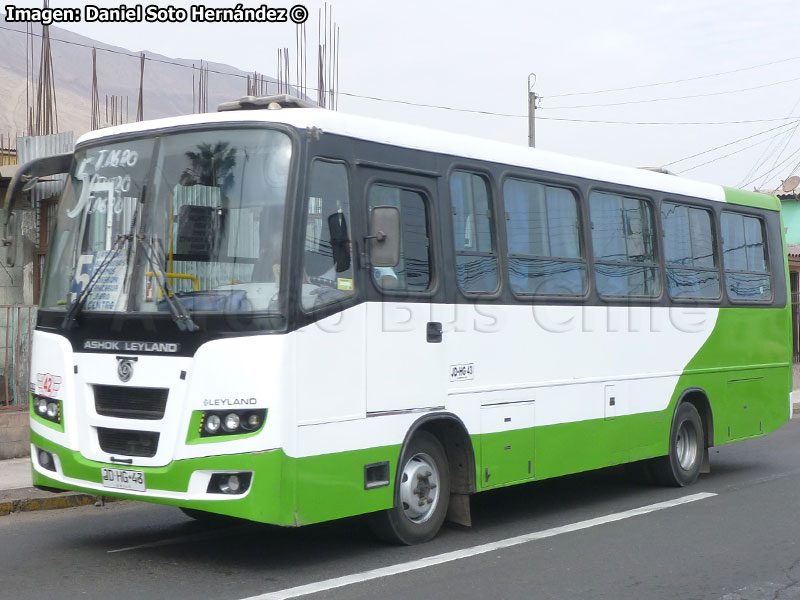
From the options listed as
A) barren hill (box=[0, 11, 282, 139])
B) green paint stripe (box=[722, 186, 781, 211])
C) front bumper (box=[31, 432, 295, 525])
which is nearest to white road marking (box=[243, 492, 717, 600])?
front bumper (box=[31, 432, 295, 525])

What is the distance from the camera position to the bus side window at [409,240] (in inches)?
302

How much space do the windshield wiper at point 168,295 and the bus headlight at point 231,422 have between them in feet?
1.87

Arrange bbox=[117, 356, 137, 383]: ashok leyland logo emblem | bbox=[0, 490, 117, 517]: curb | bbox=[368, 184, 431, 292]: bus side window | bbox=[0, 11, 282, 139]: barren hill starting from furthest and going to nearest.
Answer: bbox=[0, 11, 282, 139]: barren hill
bbox=[0, 490, 117, 517]: curb
bbox=[368, 184, 431, 292]: bus side window
bbox=[117, 356, 137, 383]: ashok leyland logo emblem

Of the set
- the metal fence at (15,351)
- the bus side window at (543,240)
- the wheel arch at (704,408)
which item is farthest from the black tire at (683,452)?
the metal fence at (15,351)

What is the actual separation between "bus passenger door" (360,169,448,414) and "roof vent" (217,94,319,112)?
720mm

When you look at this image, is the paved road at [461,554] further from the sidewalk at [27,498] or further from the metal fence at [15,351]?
the metal fence at [15,351]

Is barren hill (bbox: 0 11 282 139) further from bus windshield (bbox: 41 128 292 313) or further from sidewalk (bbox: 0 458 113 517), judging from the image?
bus windshield (bbox: 41 128 292 313)

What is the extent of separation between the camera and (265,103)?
7625 mm

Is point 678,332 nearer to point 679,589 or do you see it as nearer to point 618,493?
point 618,493

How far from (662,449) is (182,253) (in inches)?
234

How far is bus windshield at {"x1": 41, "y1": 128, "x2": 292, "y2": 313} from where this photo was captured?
270 inches

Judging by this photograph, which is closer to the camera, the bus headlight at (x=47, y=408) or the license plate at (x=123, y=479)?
the license plate at (x=123, y=479)

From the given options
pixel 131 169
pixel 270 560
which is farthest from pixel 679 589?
pixel 131 169

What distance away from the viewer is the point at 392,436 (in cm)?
756
